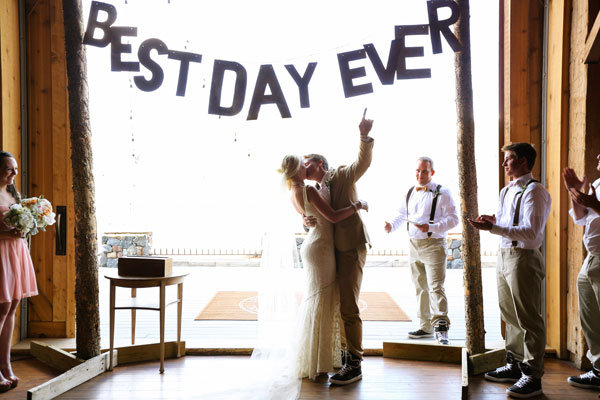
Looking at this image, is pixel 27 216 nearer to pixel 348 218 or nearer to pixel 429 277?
pixel 348 218

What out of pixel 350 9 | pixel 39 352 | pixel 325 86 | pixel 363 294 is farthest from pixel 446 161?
pixel 39 352

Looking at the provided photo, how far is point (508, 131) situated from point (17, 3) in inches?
177

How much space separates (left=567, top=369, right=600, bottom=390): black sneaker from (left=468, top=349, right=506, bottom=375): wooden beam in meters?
0.50

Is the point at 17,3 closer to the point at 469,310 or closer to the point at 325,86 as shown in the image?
the point at 325,86

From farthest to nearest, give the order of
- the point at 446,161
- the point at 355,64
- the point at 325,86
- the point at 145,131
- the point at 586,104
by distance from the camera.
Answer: the point at 145,131
the point at 446,161
the point at 325,86
the point at 355,64
the point at 586,104

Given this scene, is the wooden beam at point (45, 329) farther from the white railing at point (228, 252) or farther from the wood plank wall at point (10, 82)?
the white railing at point (228, 252)

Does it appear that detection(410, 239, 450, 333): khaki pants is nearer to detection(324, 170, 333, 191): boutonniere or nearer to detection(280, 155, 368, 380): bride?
detection(280, 155, 368, 380): bride

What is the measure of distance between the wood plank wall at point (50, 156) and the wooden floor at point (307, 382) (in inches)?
22.6

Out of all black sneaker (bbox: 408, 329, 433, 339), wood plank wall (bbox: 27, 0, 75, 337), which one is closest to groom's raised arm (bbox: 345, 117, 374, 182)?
black sneaker (bbox: 408, 329, 433, 339)

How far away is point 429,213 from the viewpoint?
15.3 feet

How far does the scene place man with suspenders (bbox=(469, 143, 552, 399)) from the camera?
3.17m

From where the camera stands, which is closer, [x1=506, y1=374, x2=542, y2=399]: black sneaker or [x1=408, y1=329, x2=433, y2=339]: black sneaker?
[x1=506, y1=374, x2=542, y2=399]: black sneaker

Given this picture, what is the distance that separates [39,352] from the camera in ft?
13.3

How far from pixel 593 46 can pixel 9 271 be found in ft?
14.5
